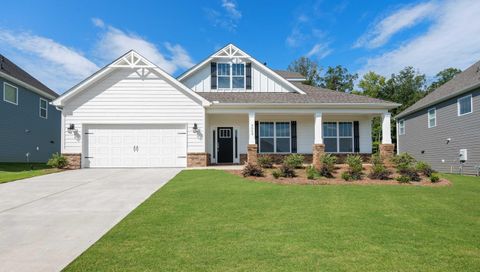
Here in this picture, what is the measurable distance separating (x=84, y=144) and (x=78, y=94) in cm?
243

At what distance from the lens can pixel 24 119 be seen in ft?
59.8

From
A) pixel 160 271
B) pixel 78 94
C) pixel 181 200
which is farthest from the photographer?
pixel 78 94

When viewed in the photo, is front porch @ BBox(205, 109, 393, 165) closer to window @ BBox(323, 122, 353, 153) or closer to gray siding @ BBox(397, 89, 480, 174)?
window @ BBox(323, 122, 353, 153)

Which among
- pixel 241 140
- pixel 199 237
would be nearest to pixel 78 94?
pixel 241 140

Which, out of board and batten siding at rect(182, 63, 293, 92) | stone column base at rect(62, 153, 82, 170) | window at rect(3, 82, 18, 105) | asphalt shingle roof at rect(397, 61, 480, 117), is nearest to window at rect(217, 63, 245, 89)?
board and batten siding at rect(182, 63, 293, 92)

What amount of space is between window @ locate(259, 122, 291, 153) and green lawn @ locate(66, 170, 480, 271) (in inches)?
345

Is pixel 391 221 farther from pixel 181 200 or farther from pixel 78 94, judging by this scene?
pixel 78 94

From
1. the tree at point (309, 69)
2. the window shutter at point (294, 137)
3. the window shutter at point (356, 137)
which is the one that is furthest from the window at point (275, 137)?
the tree at point (309, 69)

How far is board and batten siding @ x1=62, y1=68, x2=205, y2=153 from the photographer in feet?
45.1

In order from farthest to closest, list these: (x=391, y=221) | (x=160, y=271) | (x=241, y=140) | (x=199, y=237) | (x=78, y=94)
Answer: (x=241, y=140) → (x=78, y=94) → (x=391, y=221) → (x=199, y=237) → (x=160, y=271)

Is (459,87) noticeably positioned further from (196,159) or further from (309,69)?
(309,69)

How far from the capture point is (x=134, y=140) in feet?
45.9

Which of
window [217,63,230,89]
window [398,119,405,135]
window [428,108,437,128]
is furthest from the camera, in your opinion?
window [398,119,405,135]

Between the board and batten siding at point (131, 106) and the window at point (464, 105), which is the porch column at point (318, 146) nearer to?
the board and batten siding at point (131, 106)
